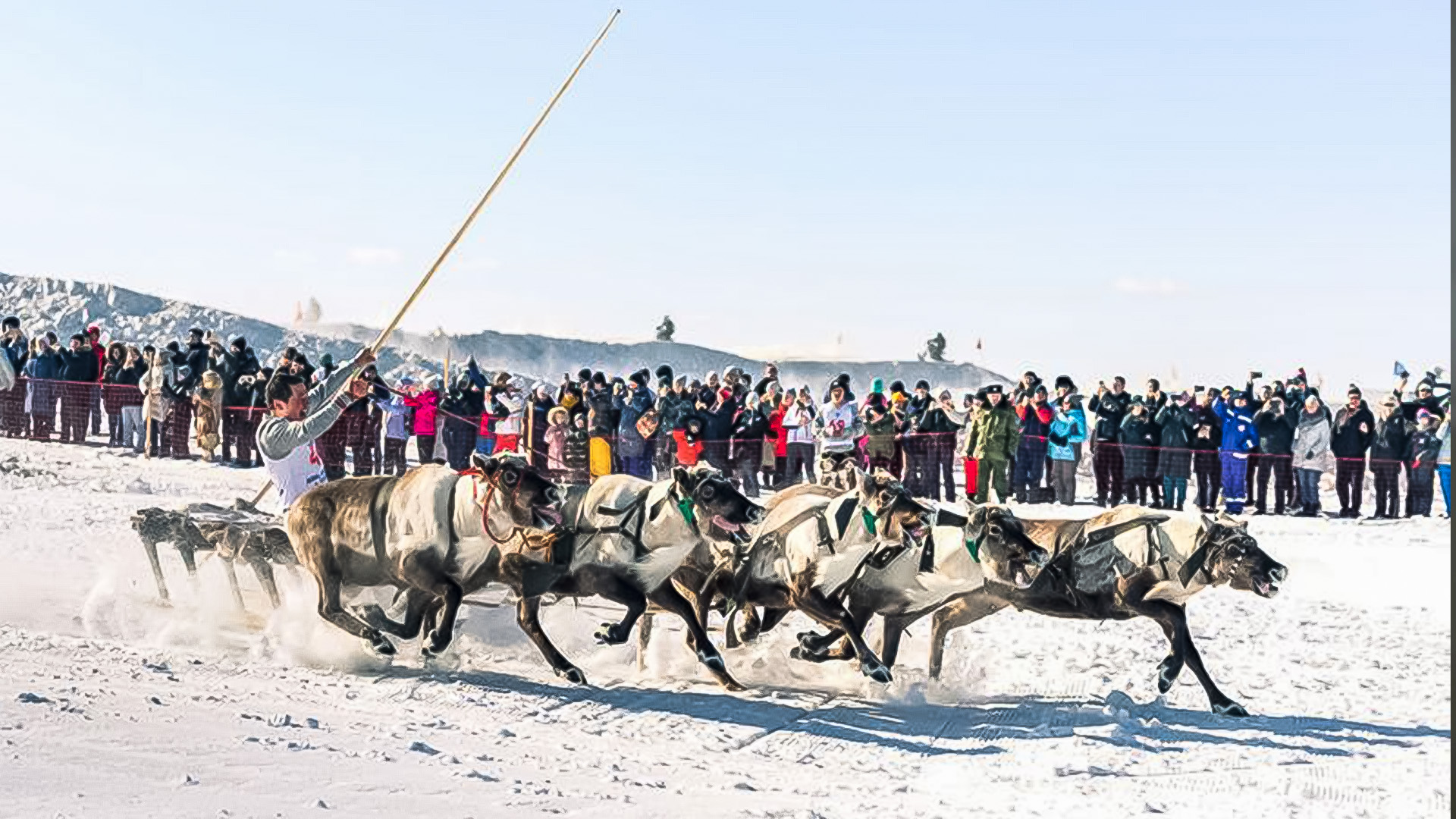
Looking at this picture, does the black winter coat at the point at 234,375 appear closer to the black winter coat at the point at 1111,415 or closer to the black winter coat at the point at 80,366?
the black winter coat at the point at 80,366

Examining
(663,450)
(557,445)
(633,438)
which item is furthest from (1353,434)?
(557,445)

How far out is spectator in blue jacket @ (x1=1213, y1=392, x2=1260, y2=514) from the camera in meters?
18.6

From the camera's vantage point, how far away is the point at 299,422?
1007 cm

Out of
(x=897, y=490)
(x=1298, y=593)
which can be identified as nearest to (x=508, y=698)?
(x=897, y=490)

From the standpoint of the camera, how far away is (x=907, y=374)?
4388 centimetres

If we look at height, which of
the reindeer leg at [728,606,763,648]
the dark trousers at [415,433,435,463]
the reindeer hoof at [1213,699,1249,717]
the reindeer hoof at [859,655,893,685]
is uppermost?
the dark trousers at [415,433,435,463]

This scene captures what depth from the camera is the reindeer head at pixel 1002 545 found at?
891cm

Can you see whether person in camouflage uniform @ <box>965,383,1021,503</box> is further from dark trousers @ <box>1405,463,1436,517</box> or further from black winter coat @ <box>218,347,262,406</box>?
black winter coat @ <box>218,347,262,406</box>

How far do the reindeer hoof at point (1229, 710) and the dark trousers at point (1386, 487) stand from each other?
33.6ft

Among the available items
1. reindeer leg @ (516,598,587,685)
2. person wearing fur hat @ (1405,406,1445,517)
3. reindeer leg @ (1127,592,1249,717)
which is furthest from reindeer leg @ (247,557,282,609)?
person wearing fur hat @ (1405,406,1445,517)

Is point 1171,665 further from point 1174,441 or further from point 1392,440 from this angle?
point 1392,440

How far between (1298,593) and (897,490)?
6586 millimetres

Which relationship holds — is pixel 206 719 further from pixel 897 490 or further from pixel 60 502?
pixel 60 502

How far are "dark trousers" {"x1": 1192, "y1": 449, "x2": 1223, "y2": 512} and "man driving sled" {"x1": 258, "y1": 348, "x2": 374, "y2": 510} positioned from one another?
35.8 ft
